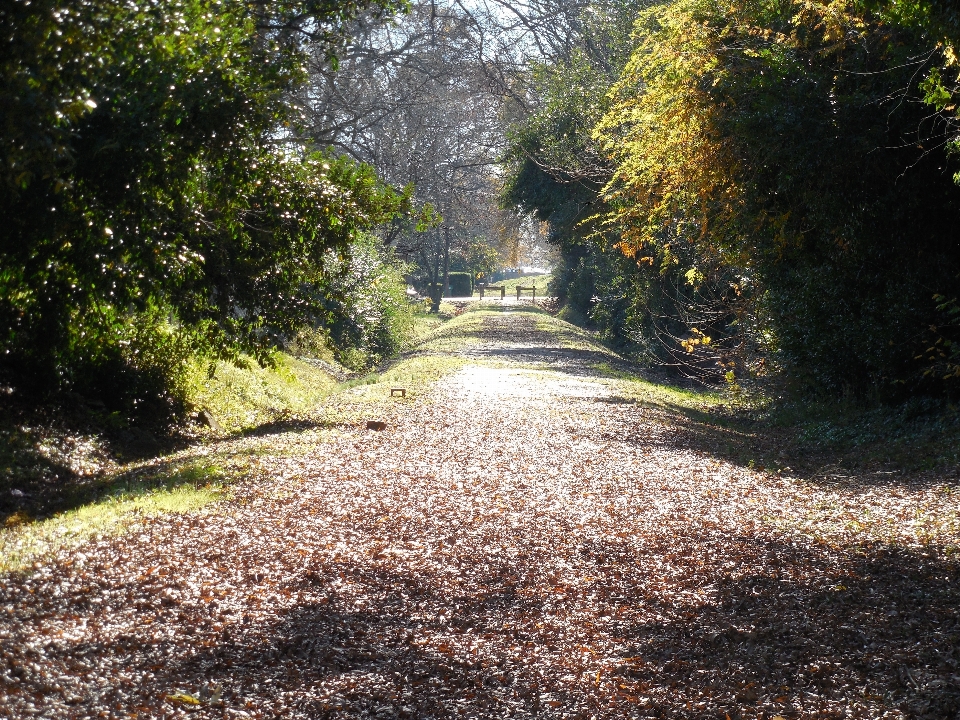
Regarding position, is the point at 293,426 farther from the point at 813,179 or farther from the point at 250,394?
the point at 813,179

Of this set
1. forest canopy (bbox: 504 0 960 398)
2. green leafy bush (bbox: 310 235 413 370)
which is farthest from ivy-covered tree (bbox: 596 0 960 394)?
green leafy bush (bbox: 310 235 413 370)

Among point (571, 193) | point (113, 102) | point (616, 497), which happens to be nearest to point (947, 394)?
point (616, 497)

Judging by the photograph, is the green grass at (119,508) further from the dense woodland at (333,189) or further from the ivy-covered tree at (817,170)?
the ivy-covered tree at (817,170)

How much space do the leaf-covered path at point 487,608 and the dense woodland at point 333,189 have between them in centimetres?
280

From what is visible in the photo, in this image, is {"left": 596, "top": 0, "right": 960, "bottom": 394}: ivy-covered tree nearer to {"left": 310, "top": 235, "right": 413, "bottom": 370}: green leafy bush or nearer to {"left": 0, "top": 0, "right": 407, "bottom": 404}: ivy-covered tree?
{"left": 0, "top": 0, "right": 407, "bottom": 404}: ivy-covered tree

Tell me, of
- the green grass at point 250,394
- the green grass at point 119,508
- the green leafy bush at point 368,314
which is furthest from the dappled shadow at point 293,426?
the green leafy bush at point 368,314

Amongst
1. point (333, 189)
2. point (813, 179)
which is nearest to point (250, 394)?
point (333, 189)

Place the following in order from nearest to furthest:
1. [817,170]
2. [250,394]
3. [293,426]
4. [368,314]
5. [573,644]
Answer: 1. [573,644]
2. [817,170]
3. [293,426]
4. [250,394]
5. [368,314]

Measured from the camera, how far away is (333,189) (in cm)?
1188

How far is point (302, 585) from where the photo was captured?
6.36 meters

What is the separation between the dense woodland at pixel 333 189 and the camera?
28.9 feet

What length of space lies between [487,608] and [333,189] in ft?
23.4

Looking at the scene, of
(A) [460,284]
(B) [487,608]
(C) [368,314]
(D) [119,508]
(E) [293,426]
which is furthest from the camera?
(A) [460,284]

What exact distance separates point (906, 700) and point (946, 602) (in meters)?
1.38
